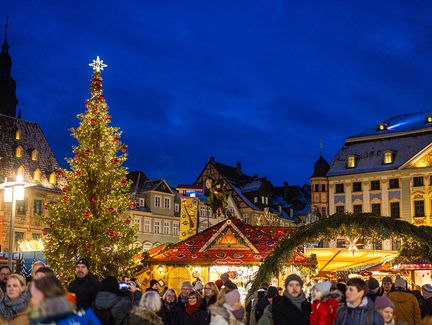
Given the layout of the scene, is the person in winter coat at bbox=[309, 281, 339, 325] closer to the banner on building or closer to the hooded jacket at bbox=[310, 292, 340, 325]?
the hooded jacket at bbox=[310, 292, 340, 325]

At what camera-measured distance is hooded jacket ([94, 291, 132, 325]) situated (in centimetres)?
744

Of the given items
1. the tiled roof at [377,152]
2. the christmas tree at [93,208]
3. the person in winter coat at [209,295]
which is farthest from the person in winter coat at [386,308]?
the tiled roof at [377,152]

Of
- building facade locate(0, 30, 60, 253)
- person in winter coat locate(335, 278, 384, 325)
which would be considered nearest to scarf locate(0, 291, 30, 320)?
person in winter coat locate(335, 278, 384, 325)

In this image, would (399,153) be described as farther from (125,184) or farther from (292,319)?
(292,319)

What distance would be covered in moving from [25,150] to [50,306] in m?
46.2

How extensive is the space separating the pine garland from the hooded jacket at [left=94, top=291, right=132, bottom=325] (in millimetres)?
8048

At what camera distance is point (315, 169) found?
→ 55844mm

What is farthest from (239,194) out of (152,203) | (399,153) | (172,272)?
(172,272)

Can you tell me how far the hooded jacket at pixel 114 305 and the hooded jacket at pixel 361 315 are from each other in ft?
7.67

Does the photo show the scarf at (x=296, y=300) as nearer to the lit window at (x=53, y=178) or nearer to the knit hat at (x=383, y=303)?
the knit hat at (x=383, y=303)

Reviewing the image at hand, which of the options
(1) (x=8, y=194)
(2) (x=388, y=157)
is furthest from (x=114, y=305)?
(2) (x=388, y=157)

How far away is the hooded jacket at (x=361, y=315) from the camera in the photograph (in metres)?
6.86

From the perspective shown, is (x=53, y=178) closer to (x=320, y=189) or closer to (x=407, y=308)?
(x=320, y=189)

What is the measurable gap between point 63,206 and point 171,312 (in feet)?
48.2
